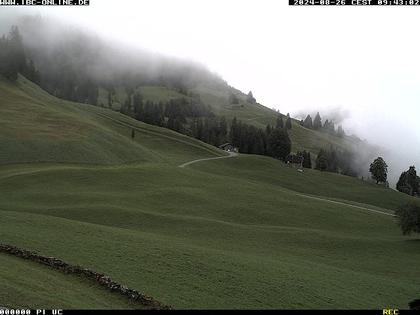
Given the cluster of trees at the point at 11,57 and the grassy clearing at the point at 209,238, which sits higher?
Result: the cluster of trees at the point at 11,57

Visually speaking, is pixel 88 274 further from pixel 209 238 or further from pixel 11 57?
pixel 11 57

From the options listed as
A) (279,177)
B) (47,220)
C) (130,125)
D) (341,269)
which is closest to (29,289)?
(47,220)

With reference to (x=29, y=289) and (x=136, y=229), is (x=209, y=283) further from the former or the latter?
(x=136, y=229)

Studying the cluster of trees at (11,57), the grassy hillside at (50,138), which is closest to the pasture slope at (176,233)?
the grassy hillside at (50,138)

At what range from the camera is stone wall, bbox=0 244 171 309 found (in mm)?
27203

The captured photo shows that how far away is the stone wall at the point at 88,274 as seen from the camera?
27.2m

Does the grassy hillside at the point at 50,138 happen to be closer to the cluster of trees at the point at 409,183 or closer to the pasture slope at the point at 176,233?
the pasture slope at the point at 176,233

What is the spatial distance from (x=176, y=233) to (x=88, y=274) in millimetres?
23674

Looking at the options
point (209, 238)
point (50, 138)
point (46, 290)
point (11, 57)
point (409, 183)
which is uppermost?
point (11, 57)

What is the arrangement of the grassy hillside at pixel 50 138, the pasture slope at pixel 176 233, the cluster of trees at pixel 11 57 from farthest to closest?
1. the cluster of trees at pixel 11 57
2. the grassy hillside at pixel 50 138
3. the pasture slope at pixel 176 233

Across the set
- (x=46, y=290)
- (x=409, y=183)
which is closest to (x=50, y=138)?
(x=46, y=290)

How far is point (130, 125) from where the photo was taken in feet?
611

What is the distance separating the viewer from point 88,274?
99.5 feet

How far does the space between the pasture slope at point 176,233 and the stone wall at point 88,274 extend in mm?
979
